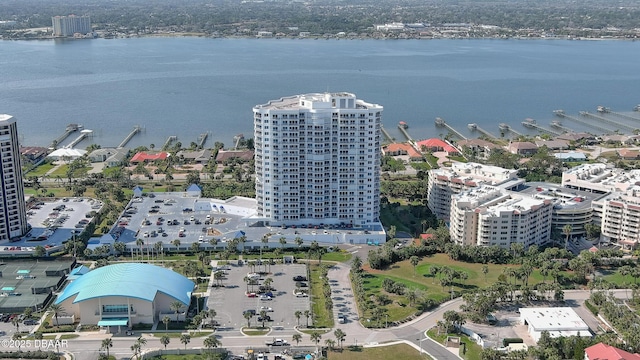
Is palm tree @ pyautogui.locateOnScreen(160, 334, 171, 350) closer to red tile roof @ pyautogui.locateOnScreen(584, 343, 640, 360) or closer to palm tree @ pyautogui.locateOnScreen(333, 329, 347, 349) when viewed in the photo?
palm tree @ pyautogui.locateOnScreen(333, 329, 347, 349)

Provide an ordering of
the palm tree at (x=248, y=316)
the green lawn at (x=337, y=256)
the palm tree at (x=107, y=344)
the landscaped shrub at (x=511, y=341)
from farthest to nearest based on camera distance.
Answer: the green lawn at (x=337, y=256) → the palm tree at (x=248, y=316) → the landscaped shrub at (x=511, y=341) → the palm tree at (x=107, y=344)

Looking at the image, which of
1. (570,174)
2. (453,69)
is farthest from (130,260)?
(453,69)

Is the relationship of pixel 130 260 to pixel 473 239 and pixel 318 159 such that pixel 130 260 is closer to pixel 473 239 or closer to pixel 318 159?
pixel 318 159

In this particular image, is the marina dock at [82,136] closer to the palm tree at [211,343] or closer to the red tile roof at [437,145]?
the red tile roof at [437,145]

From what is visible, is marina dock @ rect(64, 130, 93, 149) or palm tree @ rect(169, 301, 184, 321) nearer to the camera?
palm tree @ rect(169, 301, 184, 321)

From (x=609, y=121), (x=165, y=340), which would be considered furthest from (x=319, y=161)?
(x=609, y=121)

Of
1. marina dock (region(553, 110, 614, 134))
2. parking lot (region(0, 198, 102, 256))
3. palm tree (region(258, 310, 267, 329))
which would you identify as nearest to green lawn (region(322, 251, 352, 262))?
palm tree (region(258, 310, 267, 329))

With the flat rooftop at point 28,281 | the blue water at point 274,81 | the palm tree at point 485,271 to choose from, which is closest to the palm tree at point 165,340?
the flat rooftop at point 28,281
